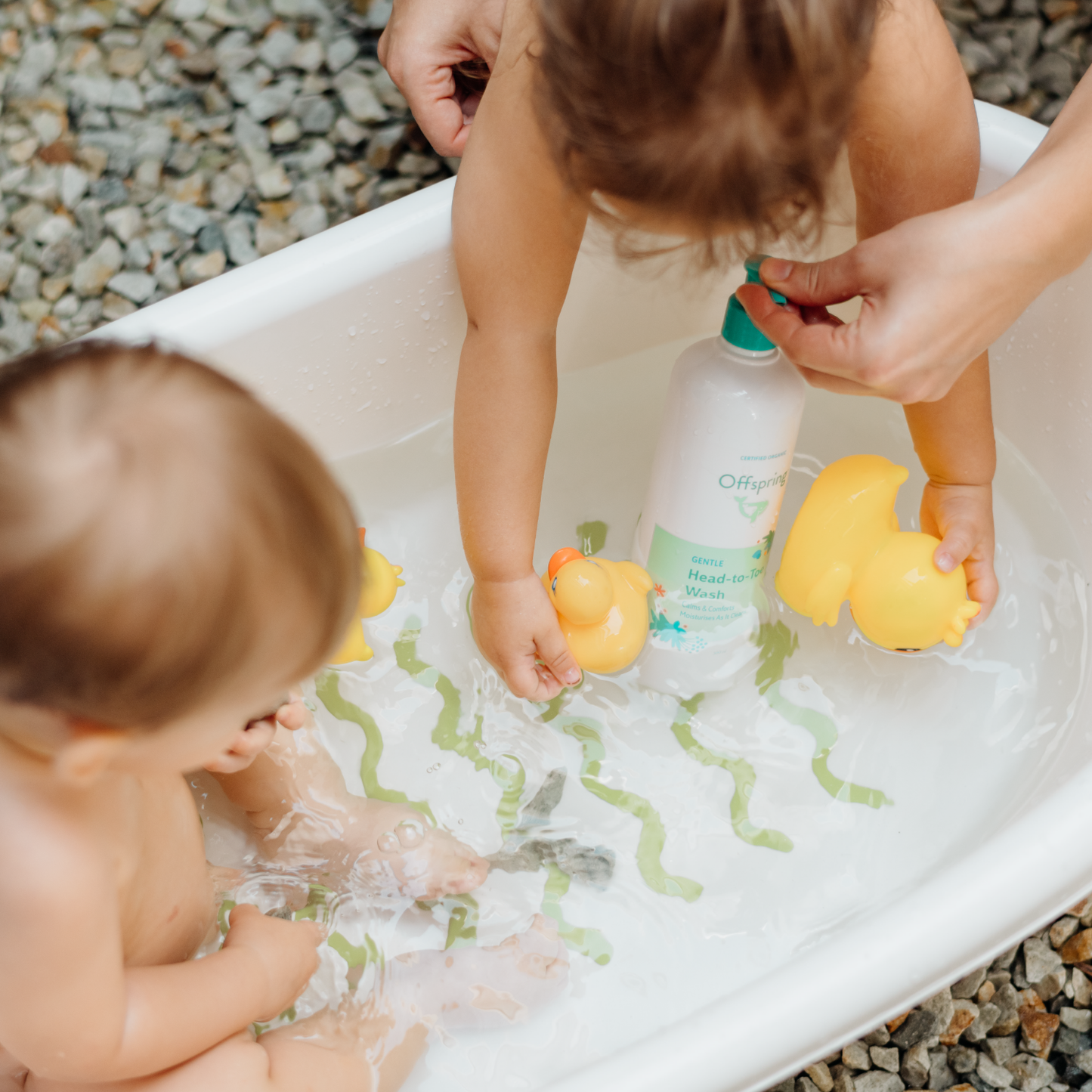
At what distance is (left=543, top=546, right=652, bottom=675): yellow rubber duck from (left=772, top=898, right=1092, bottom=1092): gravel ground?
0.47 m

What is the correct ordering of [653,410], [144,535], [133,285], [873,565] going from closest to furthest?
[144,535]
[873,565]
[653,410]
[133,285]

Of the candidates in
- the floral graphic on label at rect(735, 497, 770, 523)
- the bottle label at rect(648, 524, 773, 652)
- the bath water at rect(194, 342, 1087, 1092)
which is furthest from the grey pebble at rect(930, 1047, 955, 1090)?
the floral graphic on label at rect(735, 497, 770, 523)

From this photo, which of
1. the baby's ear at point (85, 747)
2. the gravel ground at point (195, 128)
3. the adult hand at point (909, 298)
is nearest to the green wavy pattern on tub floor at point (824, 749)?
the adult hand at point (909, 298)

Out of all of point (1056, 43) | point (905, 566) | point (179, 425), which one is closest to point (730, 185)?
point (179, 425)

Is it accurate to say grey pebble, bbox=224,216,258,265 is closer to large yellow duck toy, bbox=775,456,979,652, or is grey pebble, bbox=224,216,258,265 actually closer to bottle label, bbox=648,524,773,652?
bottle label, bbox=648,524,773,652

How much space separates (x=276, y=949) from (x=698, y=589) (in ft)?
1.57

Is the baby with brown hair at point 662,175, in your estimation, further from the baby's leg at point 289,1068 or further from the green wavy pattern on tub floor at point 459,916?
the baby's leg at point 289,1068

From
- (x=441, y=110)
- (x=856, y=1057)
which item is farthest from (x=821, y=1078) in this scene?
(x=441, y=110)

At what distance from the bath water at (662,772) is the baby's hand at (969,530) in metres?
0.14

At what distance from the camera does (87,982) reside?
65 cm

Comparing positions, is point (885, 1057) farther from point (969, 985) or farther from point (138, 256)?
point (138, 256)

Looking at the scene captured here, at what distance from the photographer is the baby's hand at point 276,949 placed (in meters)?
0.83

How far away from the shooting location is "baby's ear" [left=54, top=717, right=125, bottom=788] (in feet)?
1.76

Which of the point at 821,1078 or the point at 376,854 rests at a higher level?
the point at 376,854
